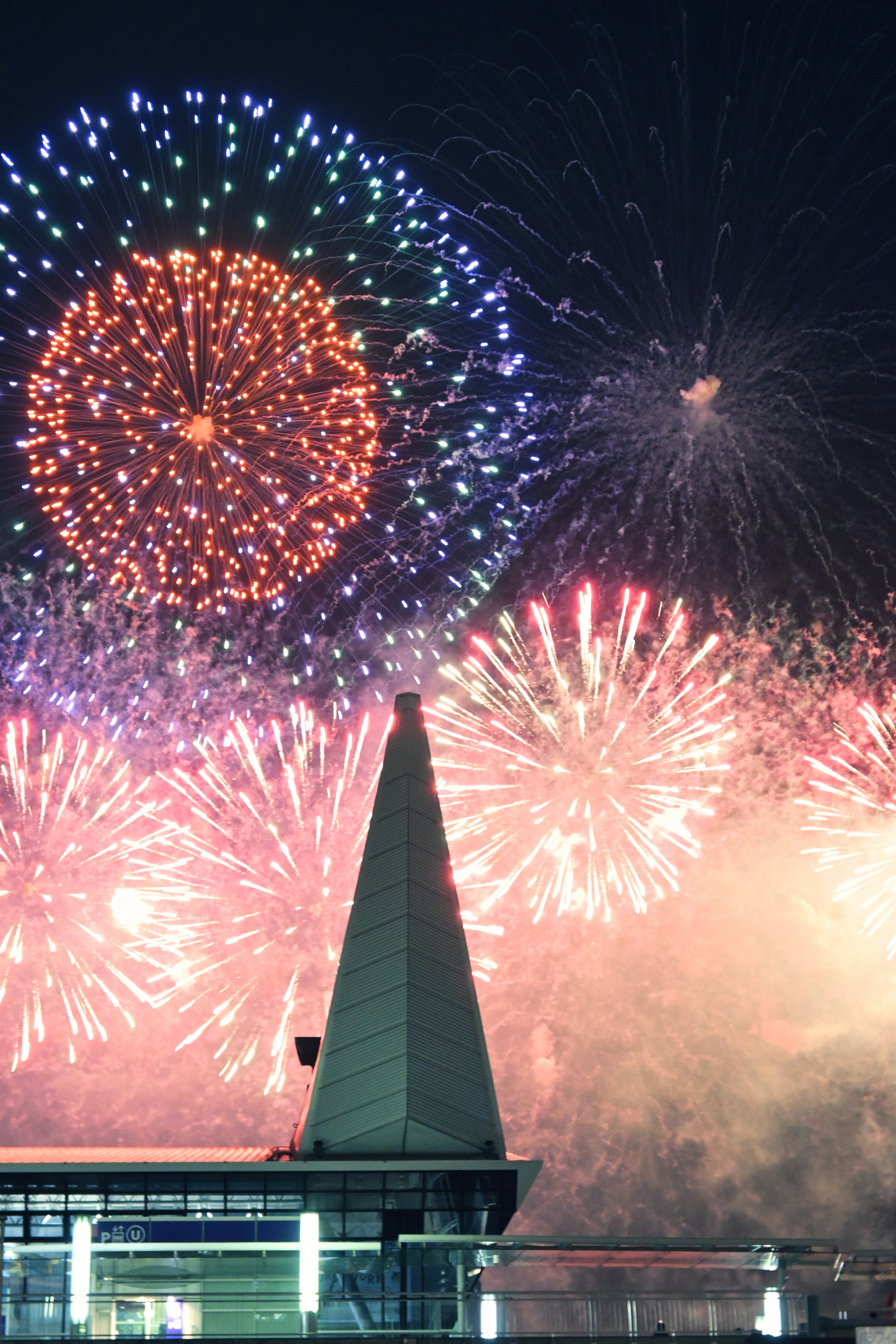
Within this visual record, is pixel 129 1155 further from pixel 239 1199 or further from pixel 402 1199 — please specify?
pixel 402 1199

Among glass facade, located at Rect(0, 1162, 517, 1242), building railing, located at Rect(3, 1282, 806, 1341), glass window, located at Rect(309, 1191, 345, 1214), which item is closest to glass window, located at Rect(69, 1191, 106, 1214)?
glass facade, located at Rect(0, 1162, 517, 1242)

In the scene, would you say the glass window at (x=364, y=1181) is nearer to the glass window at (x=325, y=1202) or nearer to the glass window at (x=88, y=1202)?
the glass window at (x=325, y=1202)

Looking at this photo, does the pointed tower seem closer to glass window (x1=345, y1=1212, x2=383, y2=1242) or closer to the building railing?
glass window (x1=345, y1=1212, x2=383, y2=1242)

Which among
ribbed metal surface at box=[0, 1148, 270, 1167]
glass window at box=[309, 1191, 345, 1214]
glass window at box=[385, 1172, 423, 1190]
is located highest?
ribbed metal surface at box=[0, 1148, 270, 1167]

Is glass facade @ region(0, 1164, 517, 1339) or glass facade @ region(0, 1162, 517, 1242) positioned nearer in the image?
glass facade @ region(0, 1164, 517, 1339)

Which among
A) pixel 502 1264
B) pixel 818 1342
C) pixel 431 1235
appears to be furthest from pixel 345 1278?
pixel 818 1342

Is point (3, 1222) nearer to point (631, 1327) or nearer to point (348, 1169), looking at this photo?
point (348, 1169)

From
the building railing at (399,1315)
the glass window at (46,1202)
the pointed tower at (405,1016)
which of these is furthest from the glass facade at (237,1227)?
the pointed tower at (405,1016)

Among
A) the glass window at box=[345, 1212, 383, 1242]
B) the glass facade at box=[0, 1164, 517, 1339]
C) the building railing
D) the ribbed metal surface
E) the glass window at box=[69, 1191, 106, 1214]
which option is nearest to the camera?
the building railing
